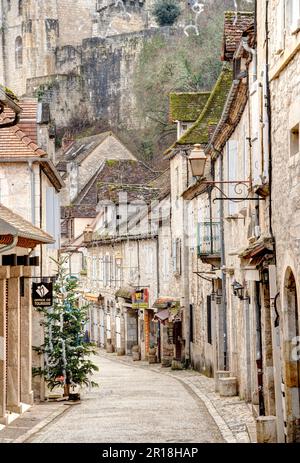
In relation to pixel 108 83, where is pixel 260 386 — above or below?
below

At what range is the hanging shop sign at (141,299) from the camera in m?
38.3

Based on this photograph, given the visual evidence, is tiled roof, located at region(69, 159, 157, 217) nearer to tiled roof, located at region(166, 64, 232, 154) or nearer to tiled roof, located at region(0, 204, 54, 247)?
tiled roof, located at region(166, 64, 232, 154)

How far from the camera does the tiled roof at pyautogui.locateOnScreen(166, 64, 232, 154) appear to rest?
2804cm

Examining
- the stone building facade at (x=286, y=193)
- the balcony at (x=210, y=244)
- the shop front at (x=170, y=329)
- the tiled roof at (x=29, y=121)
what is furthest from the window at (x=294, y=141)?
the shop front at (x=170, y=329)

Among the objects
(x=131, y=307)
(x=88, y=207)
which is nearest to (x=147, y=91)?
(x=88, y=207)

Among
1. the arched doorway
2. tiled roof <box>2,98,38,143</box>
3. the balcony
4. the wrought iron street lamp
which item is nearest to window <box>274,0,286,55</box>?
the arched doorway

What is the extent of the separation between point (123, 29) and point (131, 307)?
181 ft

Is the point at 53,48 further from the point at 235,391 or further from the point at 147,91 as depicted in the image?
the point at 235,391

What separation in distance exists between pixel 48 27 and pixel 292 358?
78856 millimetres

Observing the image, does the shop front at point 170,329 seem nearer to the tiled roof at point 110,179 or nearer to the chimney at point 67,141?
the tiled roof at point 110,179

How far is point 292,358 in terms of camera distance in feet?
43.7

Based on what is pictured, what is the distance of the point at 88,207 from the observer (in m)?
57.7

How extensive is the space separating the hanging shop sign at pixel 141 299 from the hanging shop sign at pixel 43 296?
1763 centimetres

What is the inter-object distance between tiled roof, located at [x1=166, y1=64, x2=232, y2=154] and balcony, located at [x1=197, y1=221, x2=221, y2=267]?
13.3ft
